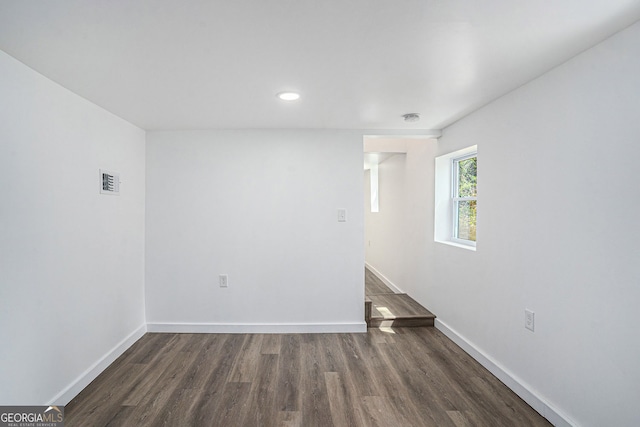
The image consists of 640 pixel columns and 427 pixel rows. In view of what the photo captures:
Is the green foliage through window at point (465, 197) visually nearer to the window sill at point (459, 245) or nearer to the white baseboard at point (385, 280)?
the window sill at point (459, 245)

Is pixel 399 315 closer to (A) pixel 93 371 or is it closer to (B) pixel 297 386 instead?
(B) pixel 297 386

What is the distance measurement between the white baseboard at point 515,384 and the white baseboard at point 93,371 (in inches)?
119

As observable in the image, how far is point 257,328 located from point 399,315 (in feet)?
5.06

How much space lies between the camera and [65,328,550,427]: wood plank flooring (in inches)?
78.1

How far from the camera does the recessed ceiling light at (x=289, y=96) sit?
2.32 meters

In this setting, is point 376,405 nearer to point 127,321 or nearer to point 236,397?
point 236,397

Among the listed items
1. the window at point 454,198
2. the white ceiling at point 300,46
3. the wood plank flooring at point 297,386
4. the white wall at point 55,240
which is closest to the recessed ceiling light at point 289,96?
the white ceiling at point 300,46

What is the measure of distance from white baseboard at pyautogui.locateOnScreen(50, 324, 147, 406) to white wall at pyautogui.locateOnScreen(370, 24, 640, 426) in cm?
303

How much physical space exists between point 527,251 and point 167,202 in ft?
10.6

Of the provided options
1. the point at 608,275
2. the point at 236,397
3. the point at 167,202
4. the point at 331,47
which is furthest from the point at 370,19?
the point at 167,202

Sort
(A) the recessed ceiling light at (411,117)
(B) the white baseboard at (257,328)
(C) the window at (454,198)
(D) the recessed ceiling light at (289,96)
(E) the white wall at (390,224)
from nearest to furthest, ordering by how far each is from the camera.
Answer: (D) the recessed ceiling light at (289,96)
(A) the recessed ceiling light at (411,117)
(C) the window at (454,198)
(B) the white baseboard at (257,328)
(E) the white wall at (390,224)

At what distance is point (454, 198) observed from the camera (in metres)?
3.47

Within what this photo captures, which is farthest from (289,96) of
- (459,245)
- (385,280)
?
(385,280)

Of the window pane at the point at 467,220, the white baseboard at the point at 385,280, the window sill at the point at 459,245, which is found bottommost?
the white baseboard at the point at 385,280
